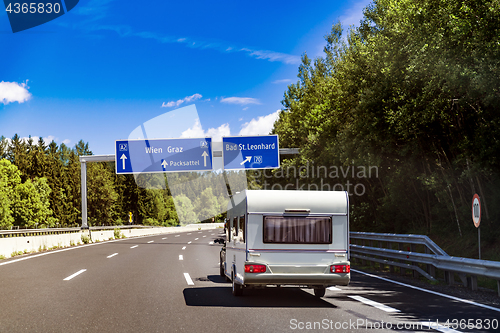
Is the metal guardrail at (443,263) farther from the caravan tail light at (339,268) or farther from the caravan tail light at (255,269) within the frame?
Answer: the caravan tail light at (255,269)

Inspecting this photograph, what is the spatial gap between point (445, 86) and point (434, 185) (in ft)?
19.8

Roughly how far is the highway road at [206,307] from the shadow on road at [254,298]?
0.06ft

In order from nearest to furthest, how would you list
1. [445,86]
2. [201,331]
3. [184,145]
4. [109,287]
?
[201,331] < [109,287] < [445,86] < [184,145]

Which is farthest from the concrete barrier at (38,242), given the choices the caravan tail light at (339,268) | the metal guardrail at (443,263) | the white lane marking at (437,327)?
the white lane marking at (437,327)

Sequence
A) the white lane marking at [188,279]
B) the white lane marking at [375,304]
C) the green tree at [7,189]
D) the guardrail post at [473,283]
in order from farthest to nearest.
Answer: the green tree at [7,189]
the white lane marking at [188,279]
the guardrail post at [473,283]
the white lane marking at [375,304]

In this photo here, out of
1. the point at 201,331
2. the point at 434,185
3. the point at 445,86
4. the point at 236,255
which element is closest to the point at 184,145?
the point at 434,185

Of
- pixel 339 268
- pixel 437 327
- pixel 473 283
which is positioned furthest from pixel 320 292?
pixel 473 283

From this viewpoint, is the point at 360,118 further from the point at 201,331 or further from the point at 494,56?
the point at 201,331

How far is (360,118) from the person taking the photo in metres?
19.7

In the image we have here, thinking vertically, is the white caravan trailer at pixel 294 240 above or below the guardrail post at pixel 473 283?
above

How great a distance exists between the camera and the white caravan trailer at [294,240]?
29.1ft

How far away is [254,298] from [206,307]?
5.06ft

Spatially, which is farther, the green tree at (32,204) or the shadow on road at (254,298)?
the green tree at (32,204)

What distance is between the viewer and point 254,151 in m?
27.9
